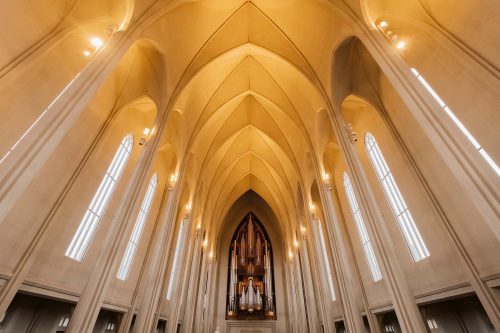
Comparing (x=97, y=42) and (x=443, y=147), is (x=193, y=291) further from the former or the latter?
(x=443, y=147)

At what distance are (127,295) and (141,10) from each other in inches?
453

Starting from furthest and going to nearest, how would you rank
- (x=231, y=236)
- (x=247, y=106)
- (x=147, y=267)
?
1. (x=231, y=236)
2. (x=247, y=106)
3. (x=147, y=267)

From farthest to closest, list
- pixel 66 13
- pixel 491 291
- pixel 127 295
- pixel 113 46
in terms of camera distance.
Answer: pixel 127 295
pixel 66 13
pixel 113 46
pixel 491 291

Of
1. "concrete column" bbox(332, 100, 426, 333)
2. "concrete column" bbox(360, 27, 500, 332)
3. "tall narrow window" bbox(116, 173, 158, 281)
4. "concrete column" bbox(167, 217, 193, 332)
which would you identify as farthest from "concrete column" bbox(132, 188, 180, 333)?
"concrete column" bbox(360, 27, 500, 332)

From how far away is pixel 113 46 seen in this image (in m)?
6.56

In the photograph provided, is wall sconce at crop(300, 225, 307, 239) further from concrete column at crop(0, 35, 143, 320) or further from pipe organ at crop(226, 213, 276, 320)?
concrete column at crop(0, 35, 143, 320)

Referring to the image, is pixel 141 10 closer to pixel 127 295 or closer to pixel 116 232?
pixel 116 232

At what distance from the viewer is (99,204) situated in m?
9.55

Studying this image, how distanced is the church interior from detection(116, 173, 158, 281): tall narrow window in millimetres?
82

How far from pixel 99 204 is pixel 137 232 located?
9.48 ft

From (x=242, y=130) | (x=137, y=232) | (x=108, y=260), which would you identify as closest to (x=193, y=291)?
(x=137, y=232)

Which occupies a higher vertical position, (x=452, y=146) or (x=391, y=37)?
(x=391, y=37)

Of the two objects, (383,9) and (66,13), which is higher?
(383,9)

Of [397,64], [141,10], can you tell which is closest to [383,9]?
[397,64]
